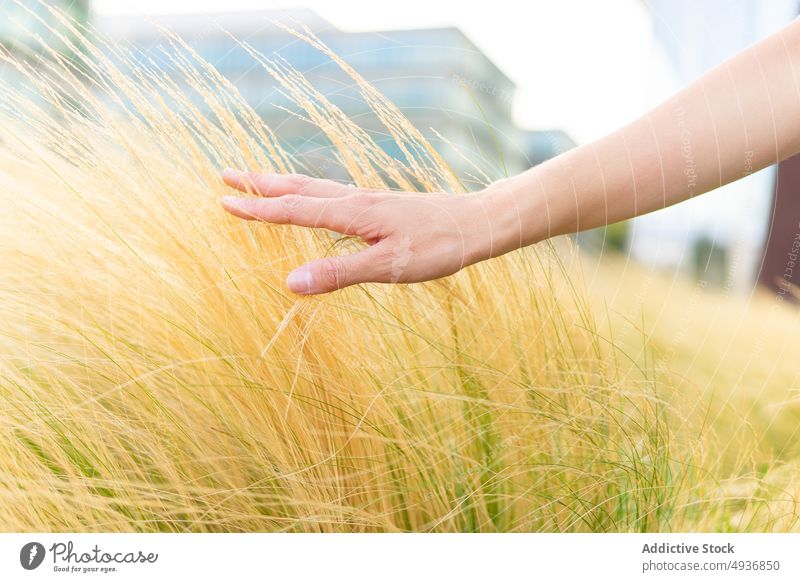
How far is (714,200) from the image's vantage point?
3.56 ft

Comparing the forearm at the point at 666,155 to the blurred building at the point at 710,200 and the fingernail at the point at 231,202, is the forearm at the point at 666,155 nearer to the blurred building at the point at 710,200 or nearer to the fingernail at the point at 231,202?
the blurred building at the point at 710,200

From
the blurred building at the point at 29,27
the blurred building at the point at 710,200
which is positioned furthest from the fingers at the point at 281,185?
the blurred building at the point at 710,200

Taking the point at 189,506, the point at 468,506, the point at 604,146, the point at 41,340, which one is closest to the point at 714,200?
the point at 604,146

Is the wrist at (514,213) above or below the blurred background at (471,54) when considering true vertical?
below

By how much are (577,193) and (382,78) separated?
13.5 inches

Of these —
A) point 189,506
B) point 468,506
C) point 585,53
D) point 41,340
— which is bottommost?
point 468,506

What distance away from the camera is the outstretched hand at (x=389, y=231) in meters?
0.77

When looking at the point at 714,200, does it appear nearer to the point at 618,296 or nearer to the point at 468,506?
the point at 618,296

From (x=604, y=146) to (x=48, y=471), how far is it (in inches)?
30.0

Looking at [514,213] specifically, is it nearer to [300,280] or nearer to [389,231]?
[389,231]

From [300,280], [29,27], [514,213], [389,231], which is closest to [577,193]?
[514,213]

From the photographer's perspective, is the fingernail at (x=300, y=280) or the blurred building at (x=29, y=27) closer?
the fingernail at (x=300, y=280)
